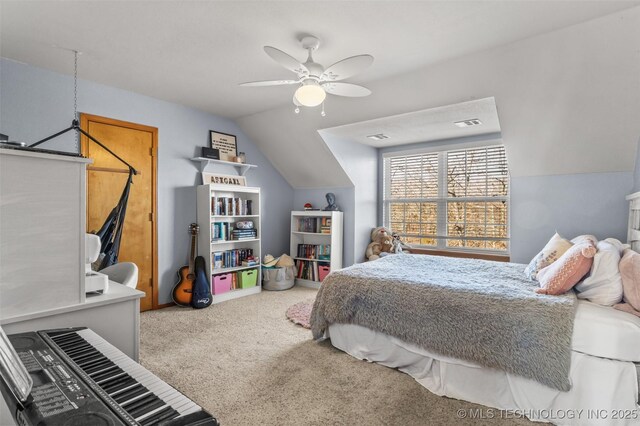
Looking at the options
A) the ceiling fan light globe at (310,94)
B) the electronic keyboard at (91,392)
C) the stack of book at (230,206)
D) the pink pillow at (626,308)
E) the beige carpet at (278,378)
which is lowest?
the beige carpet at (278,378)

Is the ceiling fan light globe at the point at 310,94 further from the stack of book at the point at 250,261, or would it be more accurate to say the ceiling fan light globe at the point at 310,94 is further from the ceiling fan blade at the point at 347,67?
the stack of book at the point at 250,261

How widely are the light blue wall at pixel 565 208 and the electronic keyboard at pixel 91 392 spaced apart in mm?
3960

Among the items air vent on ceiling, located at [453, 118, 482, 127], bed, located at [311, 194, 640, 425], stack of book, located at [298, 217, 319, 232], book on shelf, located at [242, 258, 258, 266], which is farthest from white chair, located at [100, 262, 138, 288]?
air vent on ceiling, located at [453, 118, 482, 127]

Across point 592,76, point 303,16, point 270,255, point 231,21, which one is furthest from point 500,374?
point 270,255

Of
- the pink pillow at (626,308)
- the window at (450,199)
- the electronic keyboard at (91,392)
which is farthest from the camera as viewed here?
the window at (450,199)

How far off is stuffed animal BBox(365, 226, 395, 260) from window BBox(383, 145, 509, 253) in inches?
11.9

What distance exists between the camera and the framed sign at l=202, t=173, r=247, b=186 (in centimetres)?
445

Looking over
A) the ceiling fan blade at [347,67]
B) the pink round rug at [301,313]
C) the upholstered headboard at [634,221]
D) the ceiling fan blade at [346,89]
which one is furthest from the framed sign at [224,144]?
the upholstered headboard at [634,221]

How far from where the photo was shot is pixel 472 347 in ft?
6.75

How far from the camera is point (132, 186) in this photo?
3.81 metres

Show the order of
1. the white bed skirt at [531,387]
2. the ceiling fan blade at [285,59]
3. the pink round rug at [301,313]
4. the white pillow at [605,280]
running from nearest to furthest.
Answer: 1. the white bed skirt at [531,387]
2. the white pillow at [605,280]
3. the ceiling fan blade at [285,59]
4. the pink round rug at [301,313]

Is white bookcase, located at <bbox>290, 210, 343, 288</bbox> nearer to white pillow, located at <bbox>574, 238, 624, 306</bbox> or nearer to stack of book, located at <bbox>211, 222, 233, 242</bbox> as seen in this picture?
stack of book, located at <bbox>211, 222, 233, 242</bbox>

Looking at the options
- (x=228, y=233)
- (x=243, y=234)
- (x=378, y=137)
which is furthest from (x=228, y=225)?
(x=378, y=137)

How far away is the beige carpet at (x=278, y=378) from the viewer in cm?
194
